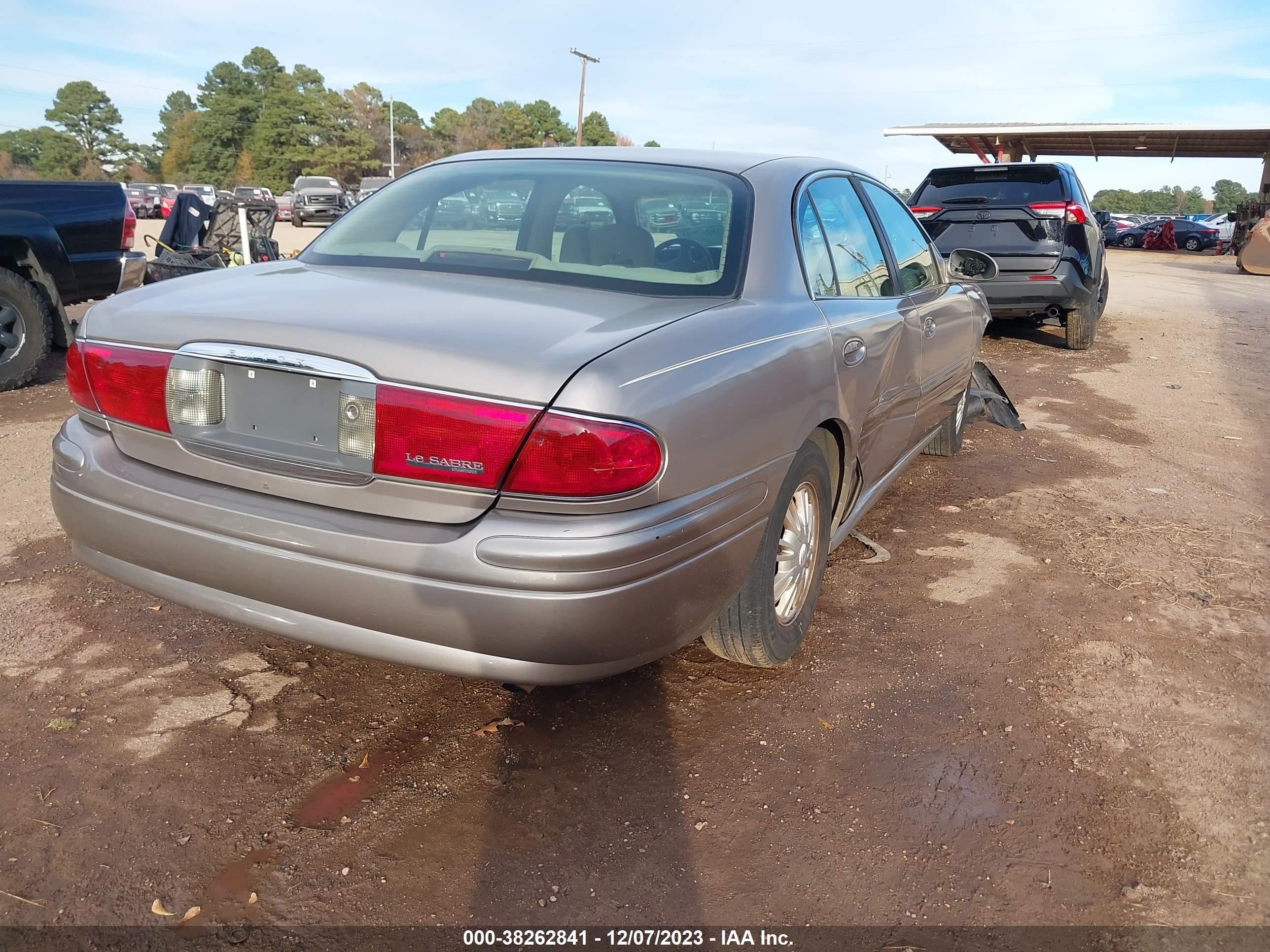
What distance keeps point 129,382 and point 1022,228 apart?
8.56 meters

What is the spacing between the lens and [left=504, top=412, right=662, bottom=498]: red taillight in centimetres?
204

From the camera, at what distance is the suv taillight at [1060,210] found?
356 inches

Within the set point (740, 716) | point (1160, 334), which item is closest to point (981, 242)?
point (1160, 334)

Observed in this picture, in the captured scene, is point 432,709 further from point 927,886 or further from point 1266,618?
point 1266,618

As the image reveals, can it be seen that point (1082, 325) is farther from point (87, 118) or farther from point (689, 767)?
point (87, 118)

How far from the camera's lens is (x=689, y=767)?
2602 millimetres

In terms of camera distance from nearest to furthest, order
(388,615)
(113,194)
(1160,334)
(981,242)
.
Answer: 1. (388,615)
2. (113,194)
3. (981,242)
4. (1160,334)

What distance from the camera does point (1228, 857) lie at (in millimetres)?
2322

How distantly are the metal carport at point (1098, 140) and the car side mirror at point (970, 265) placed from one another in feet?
84.4

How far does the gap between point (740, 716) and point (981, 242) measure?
767 cm

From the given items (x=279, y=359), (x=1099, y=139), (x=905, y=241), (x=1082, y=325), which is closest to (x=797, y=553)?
(x=279, y=359)

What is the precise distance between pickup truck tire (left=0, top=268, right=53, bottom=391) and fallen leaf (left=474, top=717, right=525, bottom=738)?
5.48 m

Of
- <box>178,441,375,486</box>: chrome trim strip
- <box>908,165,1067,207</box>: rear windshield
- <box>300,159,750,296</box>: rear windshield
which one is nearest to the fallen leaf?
<box>178,441,375,486</box>: chrome trim strip

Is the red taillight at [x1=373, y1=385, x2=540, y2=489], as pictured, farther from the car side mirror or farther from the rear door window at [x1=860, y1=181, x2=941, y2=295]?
the car side mirror
